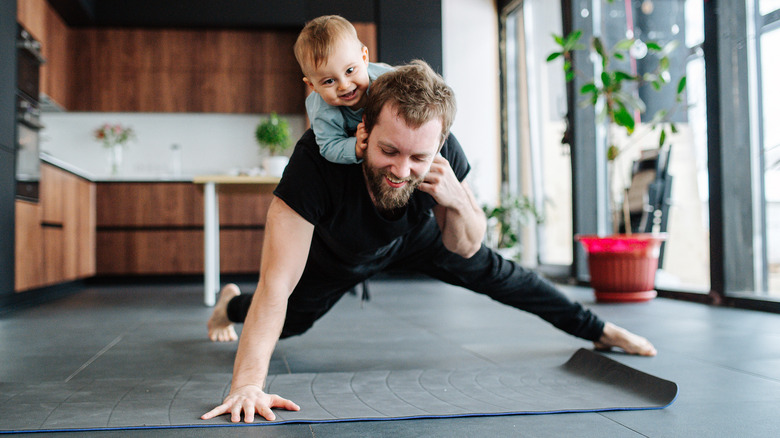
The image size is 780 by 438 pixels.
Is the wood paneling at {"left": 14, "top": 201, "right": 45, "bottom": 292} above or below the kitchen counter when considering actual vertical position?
below

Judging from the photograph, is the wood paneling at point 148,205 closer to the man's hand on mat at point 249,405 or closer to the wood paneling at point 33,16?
the wood paneling at point 33,16

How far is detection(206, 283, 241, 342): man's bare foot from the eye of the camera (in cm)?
256

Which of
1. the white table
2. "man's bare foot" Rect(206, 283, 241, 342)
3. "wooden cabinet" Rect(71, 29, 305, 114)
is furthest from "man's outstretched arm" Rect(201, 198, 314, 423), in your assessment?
"wooden cabinet" Rect(71, 29, 305, 114)

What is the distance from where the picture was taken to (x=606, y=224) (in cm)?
537

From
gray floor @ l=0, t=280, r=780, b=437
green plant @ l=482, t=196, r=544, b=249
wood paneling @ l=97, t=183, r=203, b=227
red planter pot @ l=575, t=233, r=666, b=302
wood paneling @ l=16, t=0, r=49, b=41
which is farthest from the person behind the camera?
wood paneling @ l=97, t=183, r=203, b=227

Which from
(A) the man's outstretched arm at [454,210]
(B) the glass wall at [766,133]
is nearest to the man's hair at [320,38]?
A: (A) the man's outstretched arm at [454,210]

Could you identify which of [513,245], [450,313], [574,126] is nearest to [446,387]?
[450,313]

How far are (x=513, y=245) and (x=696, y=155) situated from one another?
81.5 inches

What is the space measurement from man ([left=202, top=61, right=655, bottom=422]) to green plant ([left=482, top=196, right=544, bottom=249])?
3.80 metres

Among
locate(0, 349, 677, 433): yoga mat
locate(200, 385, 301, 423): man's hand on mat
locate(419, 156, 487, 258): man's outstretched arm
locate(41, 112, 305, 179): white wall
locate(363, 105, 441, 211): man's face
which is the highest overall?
locate(41, 112, 305, 179): white wall

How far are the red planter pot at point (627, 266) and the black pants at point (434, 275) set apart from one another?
1.88 m

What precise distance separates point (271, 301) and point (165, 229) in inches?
202

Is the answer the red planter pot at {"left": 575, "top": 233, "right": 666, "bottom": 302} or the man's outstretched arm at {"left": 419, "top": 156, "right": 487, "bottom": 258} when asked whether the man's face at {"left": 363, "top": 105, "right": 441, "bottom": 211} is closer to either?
the man's outstretched arm at {"left": 419, "top": 156, "right": 487, "bottom": 258}

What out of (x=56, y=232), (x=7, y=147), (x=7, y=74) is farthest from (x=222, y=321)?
(x=56, y=232)
